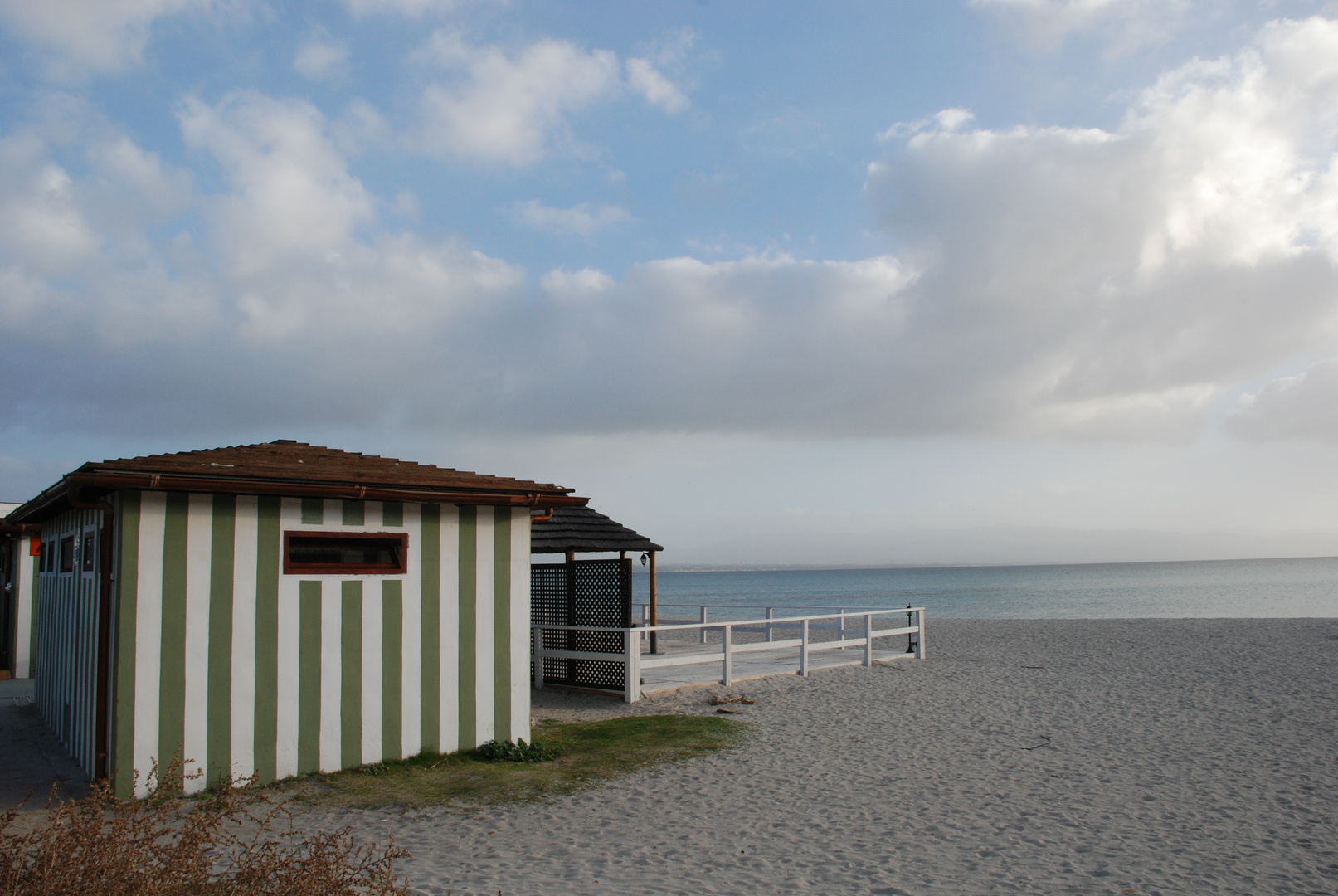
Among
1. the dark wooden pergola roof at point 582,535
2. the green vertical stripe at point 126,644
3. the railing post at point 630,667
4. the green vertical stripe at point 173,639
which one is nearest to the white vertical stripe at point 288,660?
the green vertical stripe at point 173,639

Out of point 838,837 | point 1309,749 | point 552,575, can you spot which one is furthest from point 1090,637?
point 838,837

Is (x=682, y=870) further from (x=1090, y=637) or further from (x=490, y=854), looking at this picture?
(x=1090, y=637)

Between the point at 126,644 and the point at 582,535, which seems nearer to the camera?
the point at 126,644

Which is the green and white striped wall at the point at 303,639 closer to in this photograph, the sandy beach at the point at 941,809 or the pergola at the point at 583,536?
the sandy beach at the point at 941,809

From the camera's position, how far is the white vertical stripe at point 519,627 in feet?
26.4

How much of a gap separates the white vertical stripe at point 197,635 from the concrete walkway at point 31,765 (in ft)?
2.88

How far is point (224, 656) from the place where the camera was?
21.5 ft

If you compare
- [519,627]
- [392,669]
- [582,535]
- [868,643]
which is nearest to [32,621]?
[582,535]

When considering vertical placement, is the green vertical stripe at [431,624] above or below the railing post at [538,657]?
above

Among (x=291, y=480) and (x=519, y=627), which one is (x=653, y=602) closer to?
(x=519, y=627)

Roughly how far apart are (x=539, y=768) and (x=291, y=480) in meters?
3.16

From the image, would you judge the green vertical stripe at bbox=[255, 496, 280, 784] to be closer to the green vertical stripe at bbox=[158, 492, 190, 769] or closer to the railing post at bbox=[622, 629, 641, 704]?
the green vertical stripe at bbox=[158, 492, 190, 769]

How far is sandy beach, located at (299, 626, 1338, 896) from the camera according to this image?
493cm

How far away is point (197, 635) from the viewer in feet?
21.1
